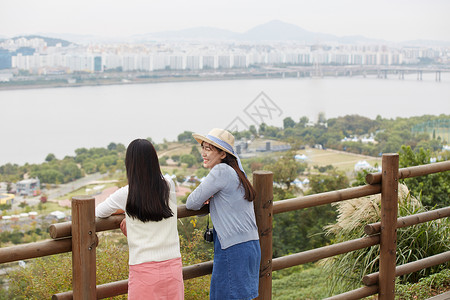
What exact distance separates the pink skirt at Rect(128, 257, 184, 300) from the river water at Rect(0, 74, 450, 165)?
156 ft

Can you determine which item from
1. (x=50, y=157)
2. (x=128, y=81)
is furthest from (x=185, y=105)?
(x=50, y=157)

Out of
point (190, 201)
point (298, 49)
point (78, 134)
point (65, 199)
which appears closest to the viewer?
point (190, 201)

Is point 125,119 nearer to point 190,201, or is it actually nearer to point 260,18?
point 260,18

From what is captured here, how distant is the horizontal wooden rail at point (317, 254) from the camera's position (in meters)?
2.30

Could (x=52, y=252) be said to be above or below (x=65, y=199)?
above

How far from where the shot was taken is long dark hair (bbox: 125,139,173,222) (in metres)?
1.77

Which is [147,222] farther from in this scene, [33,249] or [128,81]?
[128,81]

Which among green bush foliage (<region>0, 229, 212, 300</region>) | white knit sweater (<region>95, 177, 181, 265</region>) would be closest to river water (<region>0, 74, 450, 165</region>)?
green bush foliage (<region>0, 229, 212, 300</region>)

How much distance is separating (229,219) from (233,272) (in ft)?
0.64

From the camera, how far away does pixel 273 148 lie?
37.4 meters

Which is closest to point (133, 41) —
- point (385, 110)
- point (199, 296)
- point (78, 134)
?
point (78, 134)

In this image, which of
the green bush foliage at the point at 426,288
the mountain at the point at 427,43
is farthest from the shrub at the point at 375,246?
the mountain at the point at 427,43

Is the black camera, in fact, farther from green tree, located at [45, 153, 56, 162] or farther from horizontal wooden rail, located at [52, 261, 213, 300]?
green tree, located at [45, 153, 56, 162]

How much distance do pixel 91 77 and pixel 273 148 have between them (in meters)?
21.8
